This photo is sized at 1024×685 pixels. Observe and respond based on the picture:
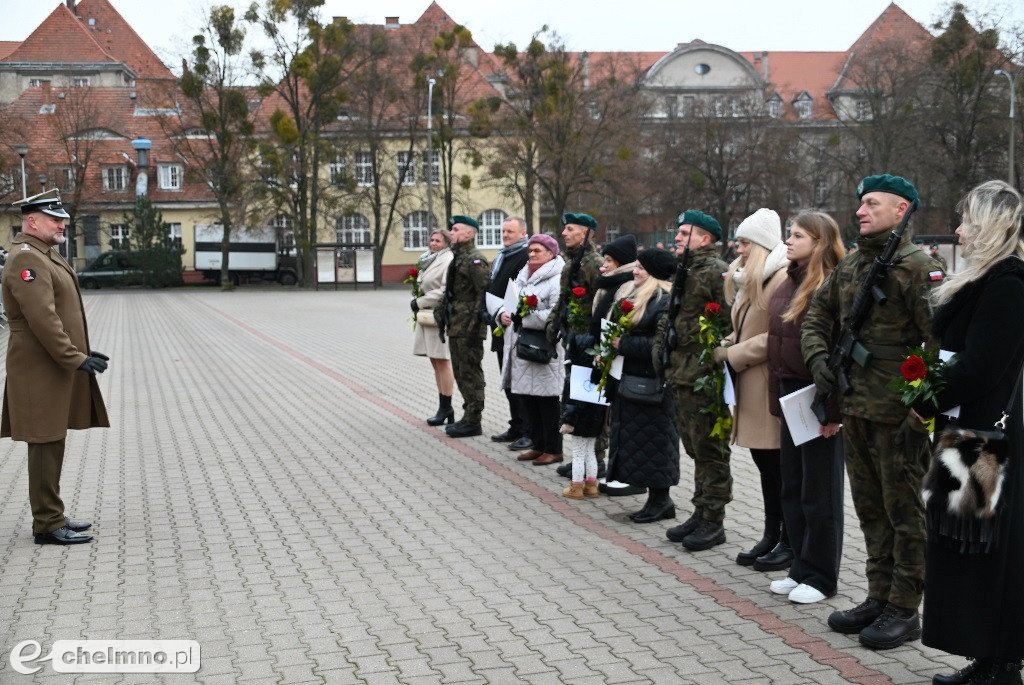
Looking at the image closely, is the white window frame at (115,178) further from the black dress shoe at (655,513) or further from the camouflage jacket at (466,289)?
the black dress shoe at (655,513)

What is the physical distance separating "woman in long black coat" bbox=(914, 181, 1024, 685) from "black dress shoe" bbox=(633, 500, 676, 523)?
3199mm

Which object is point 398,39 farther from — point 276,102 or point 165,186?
point 165,186

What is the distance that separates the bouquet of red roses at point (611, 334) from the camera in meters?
7.42

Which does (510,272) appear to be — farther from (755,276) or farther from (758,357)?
(758,357)

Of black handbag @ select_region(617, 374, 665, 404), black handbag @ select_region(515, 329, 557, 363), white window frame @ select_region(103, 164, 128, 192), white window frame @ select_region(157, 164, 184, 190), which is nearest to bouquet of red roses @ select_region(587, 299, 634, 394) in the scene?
black handbag @ select_region(617, 374, 665, 404)

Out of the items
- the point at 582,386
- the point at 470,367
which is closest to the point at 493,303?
the point at 470,367

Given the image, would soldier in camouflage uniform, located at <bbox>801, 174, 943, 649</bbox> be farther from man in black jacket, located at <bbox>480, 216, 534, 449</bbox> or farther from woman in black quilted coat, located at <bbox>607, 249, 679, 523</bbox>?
man in black jacket, located at <bbox>480, 216, 534, 449</bbox>

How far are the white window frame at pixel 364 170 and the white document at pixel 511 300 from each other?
49.2 meters

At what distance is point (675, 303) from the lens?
680 cm

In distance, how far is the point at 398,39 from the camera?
195ft

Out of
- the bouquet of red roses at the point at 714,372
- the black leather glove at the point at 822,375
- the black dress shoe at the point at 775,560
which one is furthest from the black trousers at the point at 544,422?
the black leather glove at the point at 822,375

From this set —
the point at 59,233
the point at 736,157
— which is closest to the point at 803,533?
the point at 59,233

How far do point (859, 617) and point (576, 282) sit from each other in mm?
4189

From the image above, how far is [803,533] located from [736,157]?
188 feet
